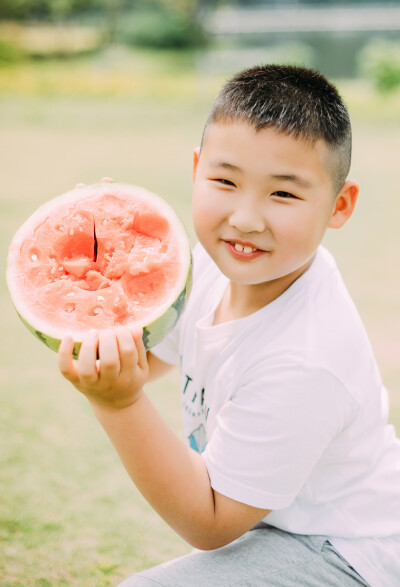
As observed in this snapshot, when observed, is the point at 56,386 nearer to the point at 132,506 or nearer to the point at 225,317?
the point at 132,506

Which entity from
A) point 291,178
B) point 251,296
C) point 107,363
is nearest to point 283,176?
point 291,178

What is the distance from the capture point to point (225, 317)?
201cm

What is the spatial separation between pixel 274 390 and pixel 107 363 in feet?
1.50

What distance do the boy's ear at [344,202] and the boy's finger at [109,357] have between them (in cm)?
74

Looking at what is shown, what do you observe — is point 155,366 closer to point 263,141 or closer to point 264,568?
point 264,568

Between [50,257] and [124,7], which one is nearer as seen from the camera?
[50,257]

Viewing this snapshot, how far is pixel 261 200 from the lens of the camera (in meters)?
1.69

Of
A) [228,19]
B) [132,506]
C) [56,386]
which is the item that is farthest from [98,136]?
[228,19]

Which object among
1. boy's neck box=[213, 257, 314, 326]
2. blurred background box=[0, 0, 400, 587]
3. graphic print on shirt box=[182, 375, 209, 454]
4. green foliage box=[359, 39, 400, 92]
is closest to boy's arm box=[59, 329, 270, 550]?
graphic print on shirt box=[182, 375, 209, 454]

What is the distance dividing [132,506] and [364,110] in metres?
13.4

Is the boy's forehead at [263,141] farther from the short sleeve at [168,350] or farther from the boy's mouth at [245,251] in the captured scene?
the short sleeve at [168,350]

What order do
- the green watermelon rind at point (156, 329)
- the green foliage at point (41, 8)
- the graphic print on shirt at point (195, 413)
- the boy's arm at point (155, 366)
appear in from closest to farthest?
the green watermelon rind at point (156, 329) → the graphic print on shirt at point (195, 413) → the boy's arm at point (155, 366) → the green foliage at point (41, 8)

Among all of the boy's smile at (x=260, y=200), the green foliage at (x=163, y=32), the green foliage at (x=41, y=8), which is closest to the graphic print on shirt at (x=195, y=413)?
the boy's smile at (x=260, y=200)

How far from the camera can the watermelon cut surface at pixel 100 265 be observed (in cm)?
165
